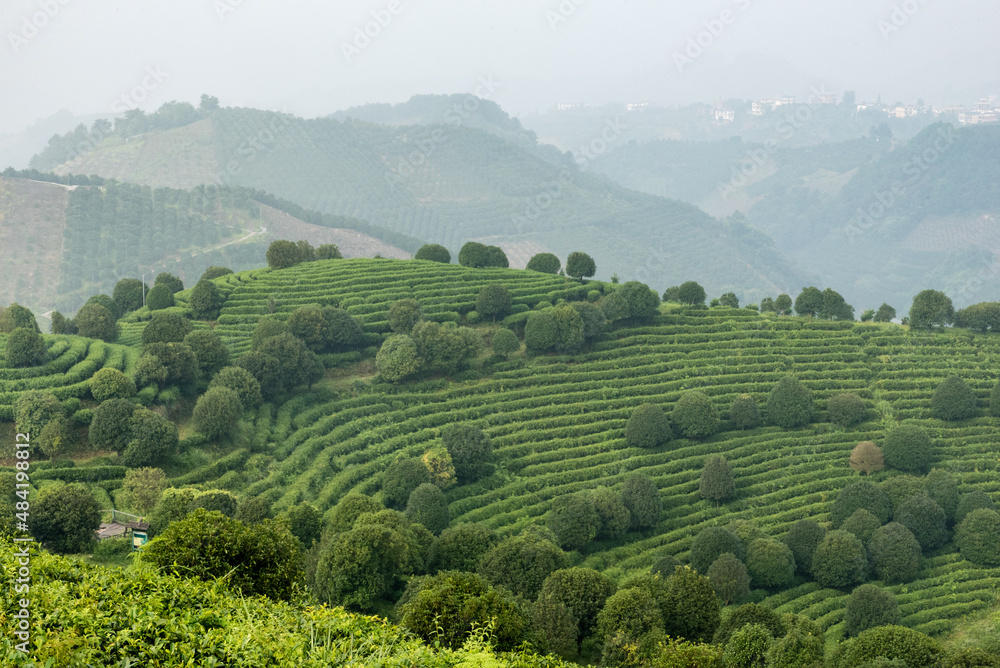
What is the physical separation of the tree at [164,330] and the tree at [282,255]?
46.8ft

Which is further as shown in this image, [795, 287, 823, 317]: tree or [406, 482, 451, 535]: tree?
[795, 287, 823, 317]: tree

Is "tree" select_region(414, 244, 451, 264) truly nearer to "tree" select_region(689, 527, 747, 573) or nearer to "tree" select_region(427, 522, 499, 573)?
"tree" select_region(689, 527, 747, 573)

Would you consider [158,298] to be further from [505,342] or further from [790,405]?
[790,405]

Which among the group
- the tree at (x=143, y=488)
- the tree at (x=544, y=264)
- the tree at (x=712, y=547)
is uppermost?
the tree at (x=544, y=264)

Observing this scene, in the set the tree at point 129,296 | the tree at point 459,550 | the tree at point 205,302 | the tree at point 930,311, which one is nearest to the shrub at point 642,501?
the tree at point 459,550

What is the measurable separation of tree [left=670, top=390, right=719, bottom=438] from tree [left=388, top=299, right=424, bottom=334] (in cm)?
1628

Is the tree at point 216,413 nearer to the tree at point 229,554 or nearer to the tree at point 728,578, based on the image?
the tree at point 229,554

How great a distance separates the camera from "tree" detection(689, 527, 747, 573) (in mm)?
30531

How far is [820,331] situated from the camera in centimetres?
5012

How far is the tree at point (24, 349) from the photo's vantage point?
37.9 m

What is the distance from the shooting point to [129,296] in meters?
52.1

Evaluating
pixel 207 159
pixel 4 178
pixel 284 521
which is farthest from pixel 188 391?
pixel 207 159

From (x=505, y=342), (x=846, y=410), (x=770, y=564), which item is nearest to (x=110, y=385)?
(x=505, y=342)

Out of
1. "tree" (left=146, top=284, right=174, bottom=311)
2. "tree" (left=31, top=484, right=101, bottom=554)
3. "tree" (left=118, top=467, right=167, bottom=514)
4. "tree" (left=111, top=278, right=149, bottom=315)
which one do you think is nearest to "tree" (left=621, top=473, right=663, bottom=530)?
"tree" (left=118, top=467, right=167, bottom=514)
